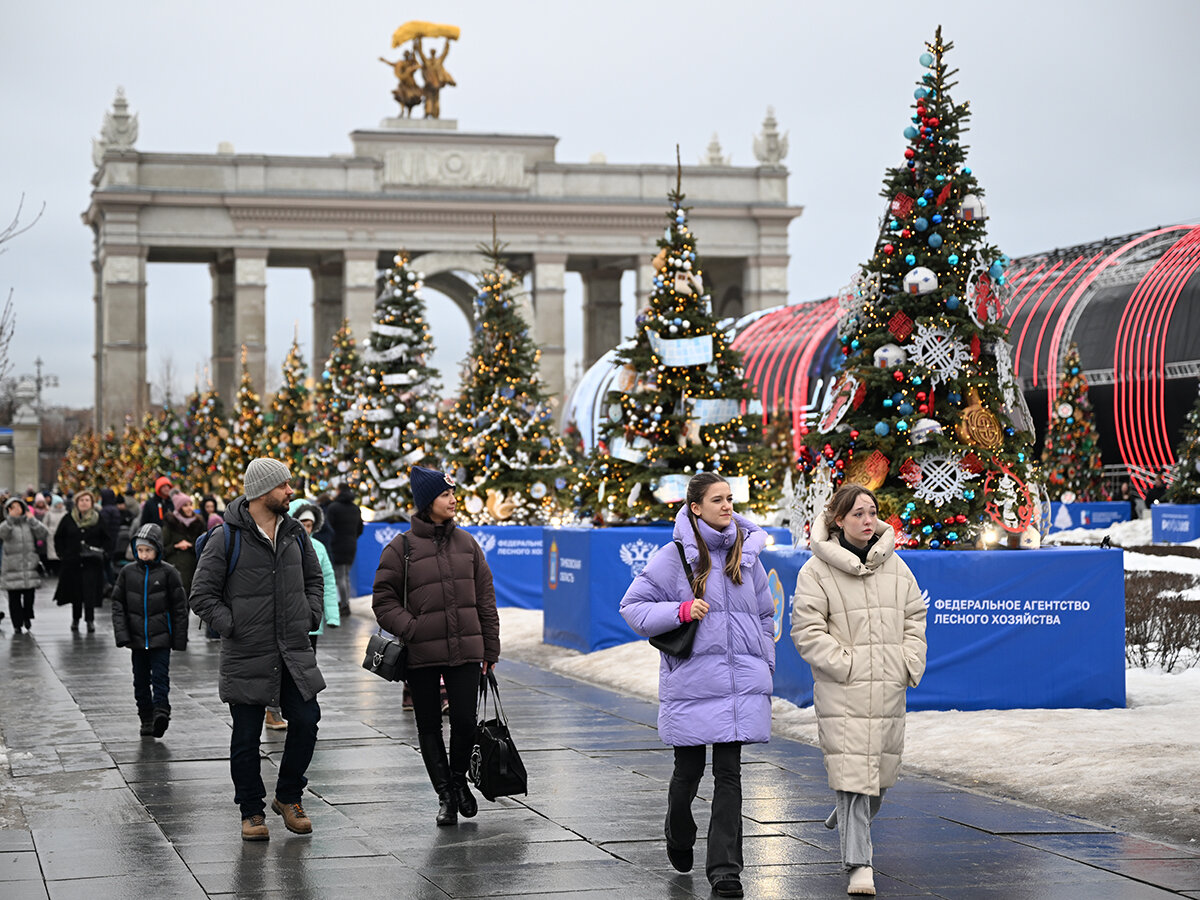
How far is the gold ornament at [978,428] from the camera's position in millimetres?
14516

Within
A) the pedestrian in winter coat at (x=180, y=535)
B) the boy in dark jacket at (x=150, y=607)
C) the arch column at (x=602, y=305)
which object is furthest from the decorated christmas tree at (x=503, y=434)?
the arch column at (x=602, y=305)

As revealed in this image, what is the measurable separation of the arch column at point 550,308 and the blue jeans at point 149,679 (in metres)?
65.6

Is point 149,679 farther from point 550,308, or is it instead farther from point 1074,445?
point 550,308

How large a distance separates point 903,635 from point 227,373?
8160 centimetres

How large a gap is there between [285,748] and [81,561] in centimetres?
1524

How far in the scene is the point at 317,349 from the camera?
84188mm

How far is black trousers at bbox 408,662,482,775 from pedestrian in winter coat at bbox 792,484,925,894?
7.55 ft

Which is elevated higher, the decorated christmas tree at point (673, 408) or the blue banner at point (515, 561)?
the decorated christmas tree at point (673, 408)

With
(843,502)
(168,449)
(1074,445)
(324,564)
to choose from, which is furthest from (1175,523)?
(168,449)

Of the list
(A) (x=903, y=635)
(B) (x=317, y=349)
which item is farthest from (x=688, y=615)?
(B) (x=317, y=349)

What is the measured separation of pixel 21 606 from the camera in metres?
22.8

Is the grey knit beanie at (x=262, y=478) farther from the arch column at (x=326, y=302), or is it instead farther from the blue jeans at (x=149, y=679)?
the arch column at (x=326, y=302)

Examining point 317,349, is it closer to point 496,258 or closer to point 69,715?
point 496,258

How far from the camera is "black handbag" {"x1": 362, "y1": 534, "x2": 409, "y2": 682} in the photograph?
9.38 metres
